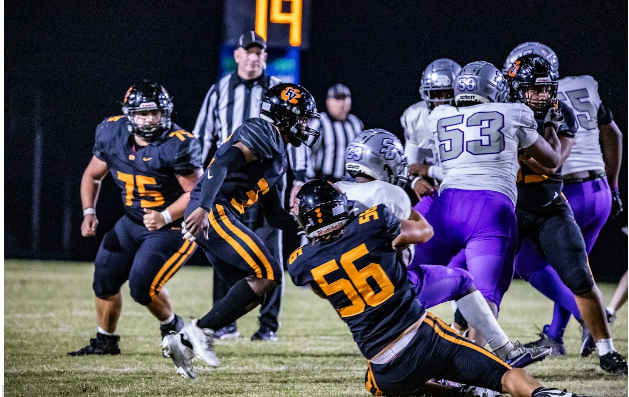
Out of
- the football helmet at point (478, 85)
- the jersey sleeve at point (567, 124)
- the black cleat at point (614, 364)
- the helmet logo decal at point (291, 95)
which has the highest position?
the football helmet at point (478, 85)

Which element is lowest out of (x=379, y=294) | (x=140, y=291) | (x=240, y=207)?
(x=140, y=291)

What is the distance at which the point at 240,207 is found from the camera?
2930 mm

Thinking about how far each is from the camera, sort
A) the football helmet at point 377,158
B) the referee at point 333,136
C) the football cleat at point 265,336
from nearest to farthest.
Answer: the football helmet at point 377,158 < the football cleat at point 265,336 < the referee at point 333,136

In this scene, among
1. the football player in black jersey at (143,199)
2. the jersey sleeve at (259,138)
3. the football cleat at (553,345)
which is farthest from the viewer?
the football cleat at (553,345)

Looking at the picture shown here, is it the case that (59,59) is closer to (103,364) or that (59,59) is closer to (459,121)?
(103,364)

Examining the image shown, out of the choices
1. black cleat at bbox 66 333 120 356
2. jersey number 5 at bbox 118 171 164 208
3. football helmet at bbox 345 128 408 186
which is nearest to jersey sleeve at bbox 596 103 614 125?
football helmet at bbox 345 128 408 186

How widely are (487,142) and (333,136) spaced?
2.23 metres

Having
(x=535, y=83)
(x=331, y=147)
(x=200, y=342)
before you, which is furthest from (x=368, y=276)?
(x=331, y=147)

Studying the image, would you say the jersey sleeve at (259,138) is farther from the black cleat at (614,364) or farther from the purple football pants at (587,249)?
the black cleat at (614,364)

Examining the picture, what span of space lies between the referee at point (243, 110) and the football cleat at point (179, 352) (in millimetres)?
1327

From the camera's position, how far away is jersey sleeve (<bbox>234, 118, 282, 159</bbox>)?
109 inches

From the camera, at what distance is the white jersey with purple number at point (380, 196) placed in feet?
8.15

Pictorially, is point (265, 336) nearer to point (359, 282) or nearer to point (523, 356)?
point (523, 356)

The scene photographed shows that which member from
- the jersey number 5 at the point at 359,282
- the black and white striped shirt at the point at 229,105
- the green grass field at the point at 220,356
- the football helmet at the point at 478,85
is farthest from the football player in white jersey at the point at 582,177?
the jersey number 5 at the point at 359,282
